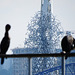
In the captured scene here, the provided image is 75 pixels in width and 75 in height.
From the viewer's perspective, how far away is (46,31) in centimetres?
3291

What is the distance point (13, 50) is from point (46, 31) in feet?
143

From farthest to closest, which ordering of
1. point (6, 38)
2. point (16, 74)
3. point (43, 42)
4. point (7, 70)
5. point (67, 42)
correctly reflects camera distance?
point (7, 70)
point (16, 74)
point (43, 42)
point (6, 38)
point (67, 42)

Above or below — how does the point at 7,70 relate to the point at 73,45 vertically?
below

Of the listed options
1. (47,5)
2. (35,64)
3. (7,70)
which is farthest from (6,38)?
(7,70)

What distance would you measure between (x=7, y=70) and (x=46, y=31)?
70854mm

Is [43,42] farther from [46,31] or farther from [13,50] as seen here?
[13,50]

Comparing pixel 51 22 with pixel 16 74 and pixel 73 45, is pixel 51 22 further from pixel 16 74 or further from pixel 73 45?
pixel 16 74

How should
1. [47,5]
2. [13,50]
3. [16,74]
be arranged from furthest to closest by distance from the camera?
1. [16,74]
2. [13,50]
3. [47,5]

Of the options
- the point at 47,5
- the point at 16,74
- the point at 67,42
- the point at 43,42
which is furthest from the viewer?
the point at 16,74

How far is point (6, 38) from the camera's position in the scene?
4184 mm

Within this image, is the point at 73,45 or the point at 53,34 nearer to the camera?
the point at 73,45

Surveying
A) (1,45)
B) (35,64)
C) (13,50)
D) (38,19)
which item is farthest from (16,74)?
(1,45)

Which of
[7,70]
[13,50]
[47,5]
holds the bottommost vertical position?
[7,70]

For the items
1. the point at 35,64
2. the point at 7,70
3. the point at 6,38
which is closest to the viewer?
the point at 6,38
